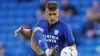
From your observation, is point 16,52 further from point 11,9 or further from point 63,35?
point 63,35

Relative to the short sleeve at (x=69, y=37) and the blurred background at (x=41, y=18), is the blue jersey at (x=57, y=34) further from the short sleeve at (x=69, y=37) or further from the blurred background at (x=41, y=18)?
the blurred background at (x=41, y=18)

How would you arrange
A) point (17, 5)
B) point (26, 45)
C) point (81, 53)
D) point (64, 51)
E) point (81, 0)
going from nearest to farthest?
point (64, 51) < point (81, 53) < point (26, 45) < point (81, 0) < point (17, 5)

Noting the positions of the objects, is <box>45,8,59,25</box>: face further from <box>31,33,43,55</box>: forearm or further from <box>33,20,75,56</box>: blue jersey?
<box>31,33,43,55</box>: forearm

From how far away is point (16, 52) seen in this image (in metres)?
11.8

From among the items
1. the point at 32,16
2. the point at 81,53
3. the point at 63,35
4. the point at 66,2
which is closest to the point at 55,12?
the point at 63,35

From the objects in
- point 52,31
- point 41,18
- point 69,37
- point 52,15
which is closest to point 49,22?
point 52,31

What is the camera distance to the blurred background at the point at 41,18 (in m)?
10.8

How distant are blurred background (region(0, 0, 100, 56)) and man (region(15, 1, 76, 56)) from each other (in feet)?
12.5

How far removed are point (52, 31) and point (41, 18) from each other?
Answer: 16.4 ft

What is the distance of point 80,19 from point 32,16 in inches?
67.0

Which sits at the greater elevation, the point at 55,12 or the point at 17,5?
the point at 55,12

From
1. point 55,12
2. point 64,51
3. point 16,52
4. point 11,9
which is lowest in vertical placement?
point 16,52

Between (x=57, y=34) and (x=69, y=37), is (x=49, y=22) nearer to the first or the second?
(x=57, y=34)

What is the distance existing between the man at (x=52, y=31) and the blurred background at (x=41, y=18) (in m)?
3.80
